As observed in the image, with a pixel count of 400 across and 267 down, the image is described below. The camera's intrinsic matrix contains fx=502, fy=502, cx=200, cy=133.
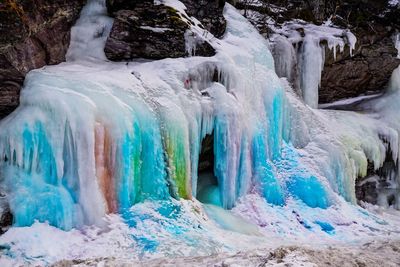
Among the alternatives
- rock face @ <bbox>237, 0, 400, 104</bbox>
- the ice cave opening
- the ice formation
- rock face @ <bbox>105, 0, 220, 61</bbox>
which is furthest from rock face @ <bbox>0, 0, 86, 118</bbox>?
rock face @ <bbox>237, 0, 400, 104</bbox>

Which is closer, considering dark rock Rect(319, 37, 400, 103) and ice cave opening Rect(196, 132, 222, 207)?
ice cave opening Rect(196, 132, 222, 207)

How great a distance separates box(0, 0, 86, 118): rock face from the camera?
756 centimetres

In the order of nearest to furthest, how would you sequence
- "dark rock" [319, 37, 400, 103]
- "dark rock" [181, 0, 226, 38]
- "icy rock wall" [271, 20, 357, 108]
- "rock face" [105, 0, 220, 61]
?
"rock face" [105, 0, 220, 61] → "dark rock" [181, 0, 226, 38] → "icy rock wall" [271, 20, 357, 108] → "dark rock" [319, 37, 400, 103]

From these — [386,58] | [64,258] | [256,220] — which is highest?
[386,58]

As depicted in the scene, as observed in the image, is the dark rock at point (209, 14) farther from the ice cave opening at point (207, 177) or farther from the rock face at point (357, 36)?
the ice cave opening at point (207, 177)

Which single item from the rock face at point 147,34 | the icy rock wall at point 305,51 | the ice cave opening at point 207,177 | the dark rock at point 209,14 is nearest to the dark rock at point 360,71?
the icy rock wall at point 305,51

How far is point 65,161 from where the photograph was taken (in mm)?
6969

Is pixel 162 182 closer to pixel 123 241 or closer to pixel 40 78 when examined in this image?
pixel 123 241

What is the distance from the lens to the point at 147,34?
9.51 metres

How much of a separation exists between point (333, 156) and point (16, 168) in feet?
22.1

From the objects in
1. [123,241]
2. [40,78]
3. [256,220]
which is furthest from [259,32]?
[123,241]

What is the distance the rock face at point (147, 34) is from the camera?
31.0 feet

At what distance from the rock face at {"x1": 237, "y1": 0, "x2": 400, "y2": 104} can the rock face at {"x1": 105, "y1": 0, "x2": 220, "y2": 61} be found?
341 cm

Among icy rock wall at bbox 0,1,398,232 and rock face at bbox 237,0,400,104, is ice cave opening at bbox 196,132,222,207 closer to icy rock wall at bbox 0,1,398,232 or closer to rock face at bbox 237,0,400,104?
icy rock wall at bbox 0,1,398,232
